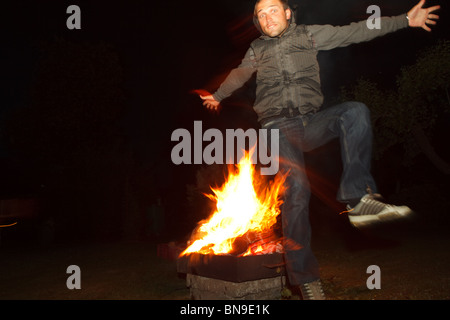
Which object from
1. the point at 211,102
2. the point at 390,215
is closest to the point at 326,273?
the point at 211,102

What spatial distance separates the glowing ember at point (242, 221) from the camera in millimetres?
5723

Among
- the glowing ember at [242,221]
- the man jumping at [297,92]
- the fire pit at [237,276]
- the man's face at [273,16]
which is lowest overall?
the fire pit at [237,276]

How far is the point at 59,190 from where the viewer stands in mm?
22219

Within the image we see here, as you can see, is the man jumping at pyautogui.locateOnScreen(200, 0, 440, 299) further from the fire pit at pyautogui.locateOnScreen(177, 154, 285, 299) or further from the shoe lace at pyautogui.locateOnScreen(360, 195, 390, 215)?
the shoe lace at pyautogui.locateOnScreen(360, 195, 390, 215)

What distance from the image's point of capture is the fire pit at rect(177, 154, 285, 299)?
523 cm

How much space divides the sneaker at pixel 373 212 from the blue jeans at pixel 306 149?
10 cm

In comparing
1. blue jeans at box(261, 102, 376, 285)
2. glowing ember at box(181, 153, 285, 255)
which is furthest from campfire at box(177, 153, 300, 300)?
blue jeans at box(261, 102, 376, 285)

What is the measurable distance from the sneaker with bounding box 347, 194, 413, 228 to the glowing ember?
6.96 ft

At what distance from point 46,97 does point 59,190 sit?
23.5ft

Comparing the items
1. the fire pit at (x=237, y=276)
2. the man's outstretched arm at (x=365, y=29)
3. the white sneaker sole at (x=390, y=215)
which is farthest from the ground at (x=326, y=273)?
the man's outstretched arm at (x=365, y=29)

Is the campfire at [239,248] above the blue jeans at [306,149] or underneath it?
underneath

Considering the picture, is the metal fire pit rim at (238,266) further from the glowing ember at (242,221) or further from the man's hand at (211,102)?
the man's hand at (211,102)
